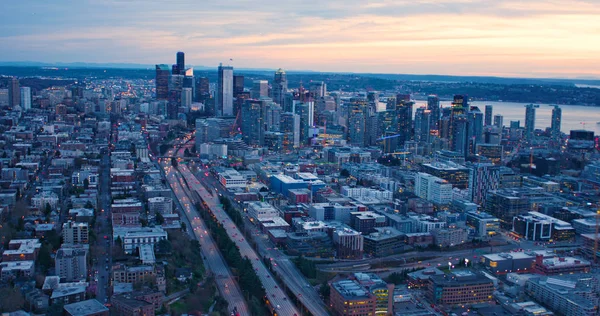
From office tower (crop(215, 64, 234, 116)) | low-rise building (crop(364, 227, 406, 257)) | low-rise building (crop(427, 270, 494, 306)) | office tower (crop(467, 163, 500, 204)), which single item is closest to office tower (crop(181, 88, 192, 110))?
office tower (crop(215, 64, 234, 116))

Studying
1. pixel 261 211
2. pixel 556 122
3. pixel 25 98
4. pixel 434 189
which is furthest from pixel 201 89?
pixel 261 211

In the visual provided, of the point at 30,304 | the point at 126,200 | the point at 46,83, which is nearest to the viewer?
the point at 30,304

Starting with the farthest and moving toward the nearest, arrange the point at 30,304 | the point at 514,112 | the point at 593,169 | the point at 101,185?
the point at 514,112 < the point at 593,169 < the point at 101,185 < the point at 30,304

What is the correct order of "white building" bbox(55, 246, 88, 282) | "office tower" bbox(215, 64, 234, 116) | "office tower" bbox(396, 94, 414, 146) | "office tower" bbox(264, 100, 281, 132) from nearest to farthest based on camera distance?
"white building" bbox(55, 246, 88, 282)
"office tower" bbox(264, 100, 281, 132)
"office tower" bbox(396, 94, 414, 146)
"office tower" bbox(215, 64, 234, 116)

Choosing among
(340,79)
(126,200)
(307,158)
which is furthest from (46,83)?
(126,200)

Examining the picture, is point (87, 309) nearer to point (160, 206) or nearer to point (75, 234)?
point (75, 234)

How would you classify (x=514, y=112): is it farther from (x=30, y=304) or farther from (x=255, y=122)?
(x=30, y=304)

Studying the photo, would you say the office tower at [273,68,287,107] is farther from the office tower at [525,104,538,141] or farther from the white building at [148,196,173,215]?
the white building at [148,196,173,215]
